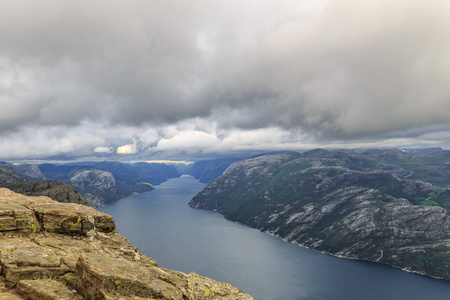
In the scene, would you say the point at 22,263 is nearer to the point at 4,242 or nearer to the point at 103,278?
the point at 4,242

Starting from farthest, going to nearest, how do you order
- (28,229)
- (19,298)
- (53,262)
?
(28,229), (53,262), (19,298)

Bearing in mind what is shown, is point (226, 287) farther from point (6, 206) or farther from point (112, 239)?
point (6, 206)

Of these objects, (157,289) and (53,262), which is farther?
(53,262)

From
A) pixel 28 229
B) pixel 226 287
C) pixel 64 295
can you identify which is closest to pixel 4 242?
pixel 28 229

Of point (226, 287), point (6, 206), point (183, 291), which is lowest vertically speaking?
point (226, 287)

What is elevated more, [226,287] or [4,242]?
[4,242]

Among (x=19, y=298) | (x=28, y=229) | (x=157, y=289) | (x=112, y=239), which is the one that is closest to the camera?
(x=19, y=298)
